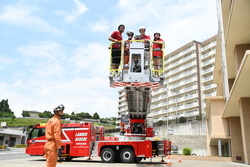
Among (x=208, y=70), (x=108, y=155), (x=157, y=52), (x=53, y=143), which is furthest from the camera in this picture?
(x=208, y=70)

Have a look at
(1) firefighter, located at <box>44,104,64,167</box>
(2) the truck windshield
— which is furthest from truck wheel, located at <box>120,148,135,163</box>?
(1) firefighter, located at <box>44,104,64,167</box>

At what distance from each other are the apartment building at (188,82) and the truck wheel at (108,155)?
1803 inches

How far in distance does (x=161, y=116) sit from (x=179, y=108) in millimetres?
9372

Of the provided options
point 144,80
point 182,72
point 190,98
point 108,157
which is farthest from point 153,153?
point 182,72

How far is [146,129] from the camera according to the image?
15242 mm

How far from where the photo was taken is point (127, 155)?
14.3 metres

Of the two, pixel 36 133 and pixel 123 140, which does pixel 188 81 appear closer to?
pixel 123 140

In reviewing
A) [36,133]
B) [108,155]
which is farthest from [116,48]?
[36,133]

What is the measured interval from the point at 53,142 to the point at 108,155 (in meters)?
9.96

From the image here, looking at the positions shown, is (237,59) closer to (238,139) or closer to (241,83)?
(241,83)

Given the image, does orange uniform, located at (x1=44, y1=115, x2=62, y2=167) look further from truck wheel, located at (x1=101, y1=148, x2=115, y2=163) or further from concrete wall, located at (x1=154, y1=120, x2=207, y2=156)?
concrete wall, located at (x1=154, y1=120, x2=207, y2=156)

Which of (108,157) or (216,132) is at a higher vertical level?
(216,132)

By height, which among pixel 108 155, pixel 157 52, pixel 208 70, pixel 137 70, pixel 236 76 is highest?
pixel 208 70

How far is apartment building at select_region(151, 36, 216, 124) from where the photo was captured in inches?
2515
